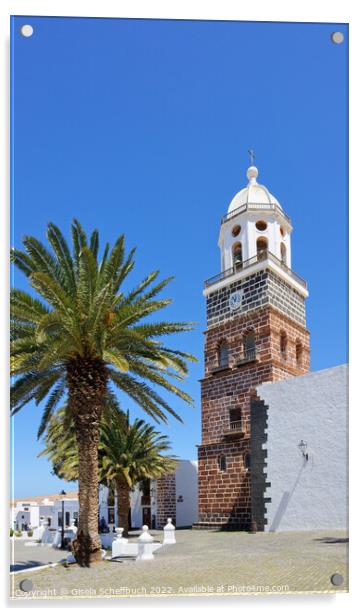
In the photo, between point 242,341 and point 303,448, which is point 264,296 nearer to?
point 242,341

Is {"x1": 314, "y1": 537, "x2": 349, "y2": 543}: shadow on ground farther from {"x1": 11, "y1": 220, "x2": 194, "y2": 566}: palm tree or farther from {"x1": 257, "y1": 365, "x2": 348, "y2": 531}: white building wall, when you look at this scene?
{"x1": 11, "y1": 220, "x2": 194, "y2": 566}: palm tree

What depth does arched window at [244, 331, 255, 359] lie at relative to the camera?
882 inches

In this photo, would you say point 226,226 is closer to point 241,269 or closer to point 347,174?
point 241,269

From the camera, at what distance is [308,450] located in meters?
14.8

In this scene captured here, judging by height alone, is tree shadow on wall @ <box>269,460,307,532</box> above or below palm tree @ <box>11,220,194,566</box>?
below

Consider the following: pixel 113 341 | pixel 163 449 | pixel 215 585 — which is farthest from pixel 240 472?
pixel 215 585

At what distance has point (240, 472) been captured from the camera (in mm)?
21797

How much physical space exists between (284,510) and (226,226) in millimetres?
11073

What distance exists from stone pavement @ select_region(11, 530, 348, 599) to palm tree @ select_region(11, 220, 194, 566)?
59.2 inches

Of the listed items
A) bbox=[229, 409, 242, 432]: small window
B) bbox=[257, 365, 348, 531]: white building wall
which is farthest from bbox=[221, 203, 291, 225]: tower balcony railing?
bbox=[229, 409, 242, 432]: small window

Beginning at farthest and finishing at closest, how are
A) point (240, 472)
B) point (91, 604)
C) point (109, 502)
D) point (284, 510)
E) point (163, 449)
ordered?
1. point (109, 502)
2. point (163, 449)
3. point (240, 472)
4. point (284, 510)
5. point (91, 604)

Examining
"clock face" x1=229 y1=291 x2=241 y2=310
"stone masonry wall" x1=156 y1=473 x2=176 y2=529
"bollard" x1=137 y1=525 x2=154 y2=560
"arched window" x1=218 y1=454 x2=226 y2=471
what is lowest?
"stone masonry wall" x1=156 y1=473 x2=176 y2=529

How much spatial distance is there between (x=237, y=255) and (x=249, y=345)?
360 centimetres
